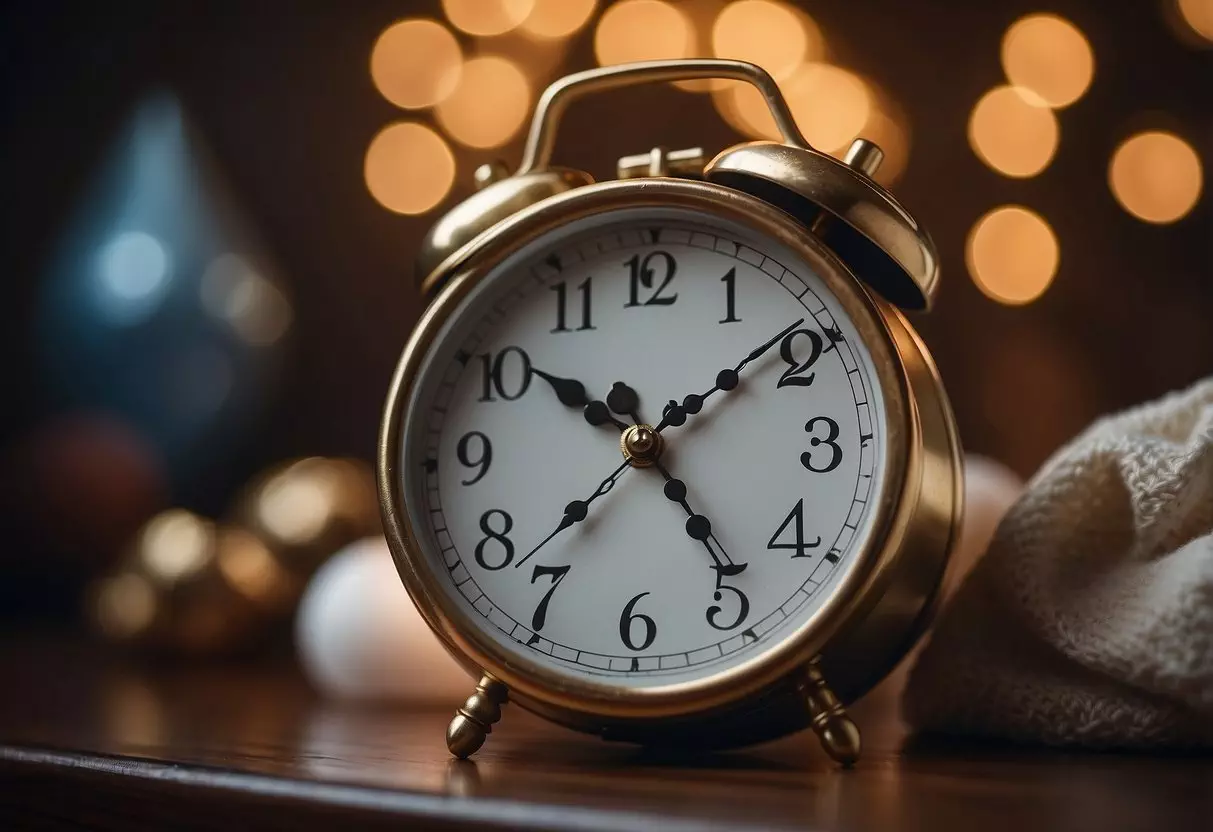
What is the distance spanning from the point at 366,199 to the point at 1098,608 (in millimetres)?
1249

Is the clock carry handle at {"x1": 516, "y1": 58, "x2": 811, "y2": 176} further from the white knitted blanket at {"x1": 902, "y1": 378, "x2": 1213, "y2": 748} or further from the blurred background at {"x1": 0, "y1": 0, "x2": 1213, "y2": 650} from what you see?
the blurred background at {"x1": 0, "y1": 0, "x2": 1213, "y2": 650}

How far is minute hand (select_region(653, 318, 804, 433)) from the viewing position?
0.63 m

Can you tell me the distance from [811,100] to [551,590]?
41.4 inches

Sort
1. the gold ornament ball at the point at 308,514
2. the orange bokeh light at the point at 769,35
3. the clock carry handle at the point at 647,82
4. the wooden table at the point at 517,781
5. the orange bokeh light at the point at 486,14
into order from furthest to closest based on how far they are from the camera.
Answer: the orange bokeh light at the point at 486,14 < the orange bokeh light at the point at 769,35 < the gold ornament ball at the point at 308,514 < the clock carry handle at the point at 647,82 < the wooden table at the point at 517,781

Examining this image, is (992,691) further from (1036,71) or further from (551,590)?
(1036,71)

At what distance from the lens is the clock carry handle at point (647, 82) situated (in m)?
0.68

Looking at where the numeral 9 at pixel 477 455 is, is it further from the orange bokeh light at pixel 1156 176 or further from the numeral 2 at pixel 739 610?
the orange bokeh light at pixel 1156 176

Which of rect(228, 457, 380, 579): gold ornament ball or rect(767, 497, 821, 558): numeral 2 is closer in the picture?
rect(767, 497, 821, 558): numeral 2

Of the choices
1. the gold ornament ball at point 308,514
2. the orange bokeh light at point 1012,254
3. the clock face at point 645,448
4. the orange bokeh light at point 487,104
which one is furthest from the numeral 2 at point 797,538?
the orange bokeh light at point 487,104

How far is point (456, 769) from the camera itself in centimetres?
59

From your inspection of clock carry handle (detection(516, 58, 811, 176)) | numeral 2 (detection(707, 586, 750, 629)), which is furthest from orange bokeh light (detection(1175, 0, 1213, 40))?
numeral 2 (detection(707, 586, 750, 629))

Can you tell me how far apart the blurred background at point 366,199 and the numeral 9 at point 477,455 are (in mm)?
564

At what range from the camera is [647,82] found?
71 centimetres

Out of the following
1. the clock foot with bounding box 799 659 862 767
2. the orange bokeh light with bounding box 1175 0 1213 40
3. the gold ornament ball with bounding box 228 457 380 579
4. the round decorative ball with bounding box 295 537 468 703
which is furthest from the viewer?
the orange bokeh light with bounding box 1175 0 1213 40
